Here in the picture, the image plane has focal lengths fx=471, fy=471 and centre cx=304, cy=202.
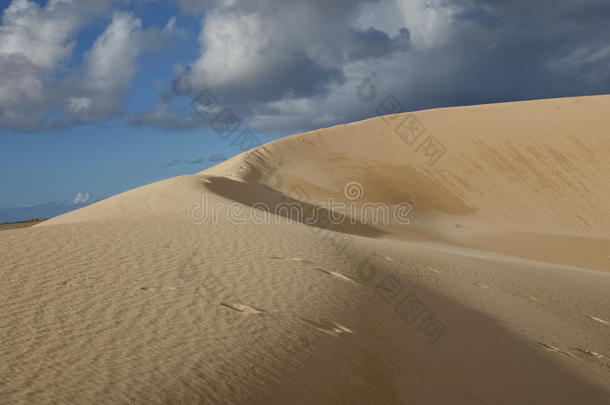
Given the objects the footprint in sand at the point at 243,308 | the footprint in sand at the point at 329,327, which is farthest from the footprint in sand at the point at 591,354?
the footprint in sand at the point at 243,308

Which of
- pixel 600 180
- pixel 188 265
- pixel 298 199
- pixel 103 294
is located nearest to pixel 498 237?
pixel 298 199

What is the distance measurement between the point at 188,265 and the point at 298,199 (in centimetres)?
1036

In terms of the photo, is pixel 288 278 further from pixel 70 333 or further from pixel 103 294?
pixel 70 333

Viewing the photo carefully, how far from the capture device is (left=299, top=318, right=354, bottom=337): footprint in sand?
4.30 m

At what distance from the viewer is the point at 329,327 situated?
14.5ft

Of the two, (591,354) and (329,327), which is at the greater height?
(329,327)
